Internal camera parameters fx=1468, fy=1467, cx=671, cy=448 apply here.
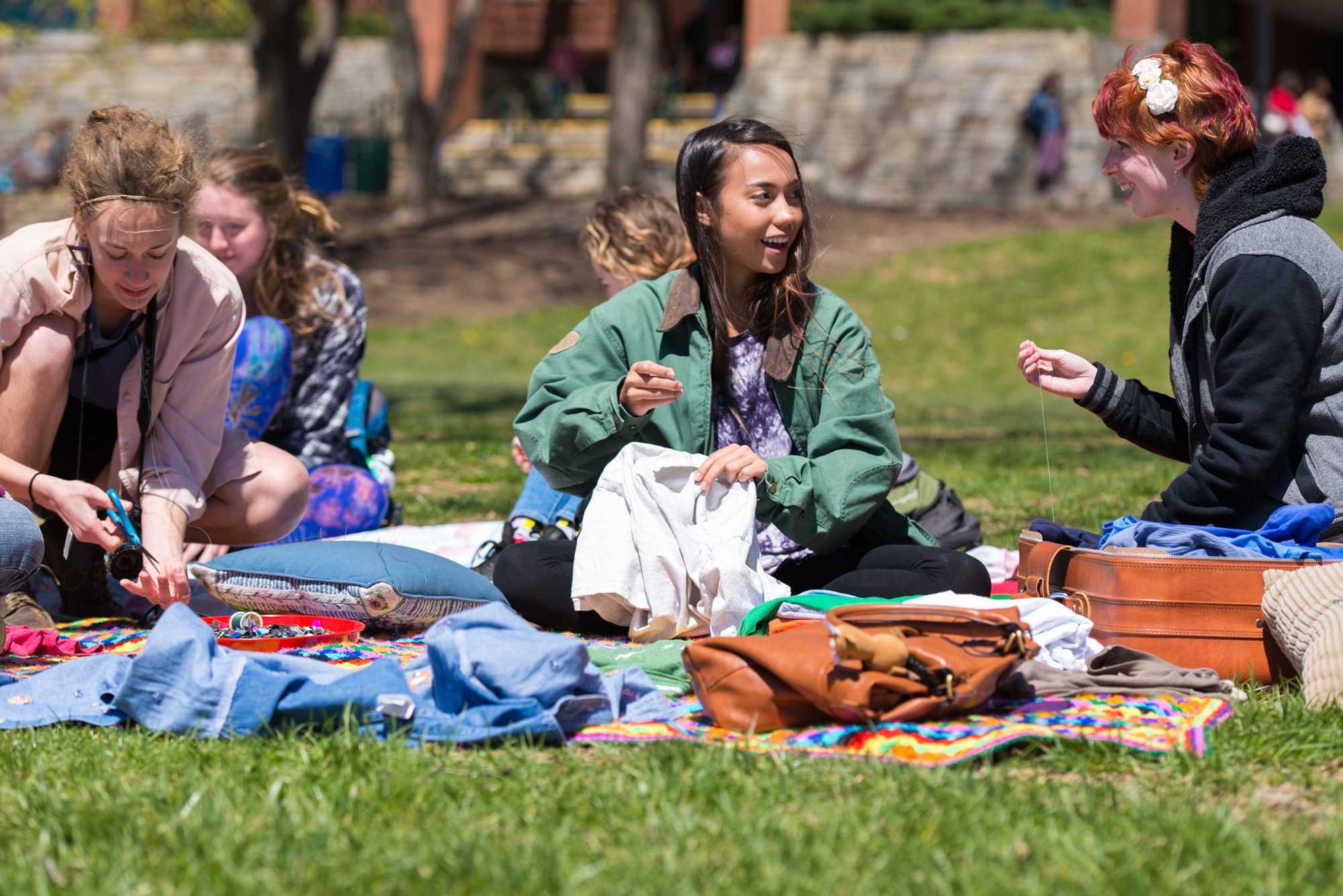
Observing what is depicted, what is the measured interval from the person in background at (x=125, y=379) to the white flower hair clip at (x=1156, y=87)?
8.93 ft

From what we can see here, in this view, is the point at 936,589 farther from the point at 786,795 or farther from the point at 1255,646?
the point at 786,795

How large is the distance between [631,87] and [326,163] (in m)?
8.49

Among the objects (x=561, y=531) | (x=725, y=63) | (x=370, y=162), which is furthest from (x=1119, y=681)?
(x=725, y=63)

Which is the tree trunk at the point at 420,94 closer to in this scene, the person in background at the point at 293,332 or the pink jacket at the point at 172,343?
the person in background at the point at 293,332

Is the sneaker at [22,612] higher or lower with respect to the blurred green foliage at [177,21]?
lower

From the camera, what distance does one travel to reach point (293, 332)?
5.77 metres

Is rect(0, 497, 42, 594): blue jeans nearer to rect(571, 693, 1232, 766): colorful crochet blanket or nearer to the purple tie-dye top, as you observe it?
rect(571, 693, 1232, 766): colorful crochet blanket

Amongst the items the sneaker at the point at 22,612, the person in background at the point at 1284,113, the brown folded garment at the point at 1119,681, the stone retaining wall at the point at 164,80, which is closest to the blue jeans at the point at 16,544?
the sneaker at the point at 22,612

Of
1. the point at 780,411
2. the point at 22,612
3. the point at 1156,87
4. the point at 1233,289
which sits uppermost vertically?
the point at 1156,87

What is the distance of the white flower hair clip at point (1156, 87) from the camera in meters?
3.97

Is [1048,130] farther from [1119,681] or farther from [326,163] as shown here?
[1119,681]

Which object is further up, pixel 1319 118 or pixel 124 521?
pixel 1319 118

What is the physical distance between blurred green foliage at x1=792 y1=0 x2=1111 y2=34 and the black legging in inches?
917

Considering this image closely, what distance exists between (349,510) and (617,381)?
1791mm
